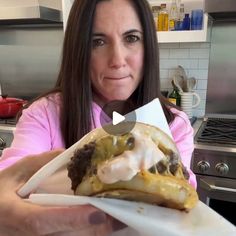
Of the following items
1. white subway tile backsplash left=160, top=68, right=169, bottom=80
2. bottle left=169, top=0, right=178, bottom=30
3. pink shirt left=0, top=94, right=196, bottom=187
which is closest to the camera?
pink shirt left=0, top=94, right=196, bottom=187

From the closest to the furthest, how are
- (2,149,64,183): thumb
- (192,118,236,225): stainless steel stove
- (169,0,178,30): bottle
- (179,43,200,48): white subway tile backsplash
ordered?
(2,149,64,183): thumb → (192,118,236,225): stainless steel stove → (169,0,178,30): bottle → (179,43,200,48): white subway tile backsplash

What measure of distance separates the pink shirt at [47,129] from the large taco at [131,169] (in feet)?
1.39

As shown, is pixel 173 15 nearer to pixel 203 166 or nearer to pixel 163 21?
pixel 163 21

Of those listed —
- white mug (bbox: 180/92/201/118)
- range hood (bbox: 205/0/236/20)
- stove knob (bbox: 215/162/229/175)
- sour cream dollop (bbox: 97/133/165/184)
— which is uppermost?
range hood (bbox: 205/0/236/20)

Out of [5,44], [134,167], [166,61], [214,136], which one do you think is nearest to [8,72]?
[5,44]

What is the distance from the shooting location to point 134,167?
0.32 metres

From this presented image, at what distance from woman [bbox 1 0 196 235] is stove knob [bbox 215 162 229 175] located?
42 centimetres

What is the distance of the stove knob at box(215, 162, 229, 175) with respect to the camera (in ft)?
4.07

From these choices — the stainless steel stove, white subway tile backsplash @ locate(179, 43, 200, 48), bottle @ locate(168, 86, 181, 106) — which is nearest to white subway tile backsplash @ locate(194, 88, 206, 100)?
bottle @ locate(168, 86, 181, 106)

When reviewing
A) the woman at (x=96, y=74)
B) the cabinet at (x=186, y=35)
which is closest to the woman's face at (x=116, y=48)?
the woman at (x=96, y=74)

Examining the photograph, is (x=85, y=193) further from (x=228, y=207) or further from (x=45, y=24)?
(x=45, y=24)

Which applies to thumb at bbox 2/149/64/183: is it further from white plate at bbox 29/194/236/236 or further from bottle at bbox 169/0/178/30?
bottle at bbox 169/0/178/30

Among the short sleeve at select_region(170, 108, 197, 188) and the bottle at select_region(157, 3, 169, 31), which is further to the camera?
the bottle at select_region(157, 3, 169, 31)

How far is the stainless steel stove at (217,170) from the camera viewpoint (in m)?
1.24
